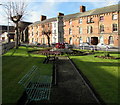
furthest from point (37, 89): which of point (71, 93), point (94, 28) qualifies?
point (94, 28)

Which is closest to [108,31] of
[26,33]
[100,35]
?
[100,35]

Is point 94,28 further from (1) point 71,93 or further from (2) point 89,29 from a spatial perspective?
(1) point 71,93

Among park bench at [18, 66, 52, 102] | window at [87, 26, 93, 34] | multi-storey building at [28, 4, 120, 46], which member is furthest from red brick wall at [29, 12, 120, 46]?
park bench at [18, 66, 52, 102]

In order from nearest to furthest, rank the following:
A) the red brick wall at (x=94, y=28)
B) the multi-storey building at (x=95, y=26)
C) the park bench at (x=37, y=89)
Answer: the park bench at (x=37, y=89) < the multi-storey building at (x=95, y=26) < the red brick wall at (x=94, y=28)

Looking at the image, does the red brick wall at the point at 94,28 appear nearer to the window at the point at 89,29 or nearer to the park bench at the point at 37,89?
the window at the point at 89,29

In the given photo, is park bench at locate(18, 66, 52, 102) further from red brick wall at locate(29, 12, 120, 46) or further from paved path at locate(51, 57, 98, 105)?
red brick wall at locate(29, 12, 120, 46)

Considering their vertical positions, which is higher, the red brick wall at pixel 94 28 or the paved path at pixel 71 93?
the red brick wall at pixel 94 28

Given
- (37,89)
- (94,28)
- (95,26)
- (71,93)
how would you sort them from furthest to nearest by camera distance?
1. (94,28)
2. (95,26)
3. (71,93)
4. (37,89)

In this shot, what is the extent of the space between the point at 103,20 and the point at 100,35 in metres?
4.63

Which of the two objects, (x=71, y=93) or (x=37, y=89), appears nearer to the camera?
(x=37, y=89)

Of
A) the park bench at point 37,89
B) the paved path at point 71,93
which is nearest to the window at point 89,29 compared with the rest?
the paved path at point 71,93

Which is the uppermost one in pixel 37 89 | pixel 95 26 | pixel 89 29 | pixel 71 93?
pixel 95 26

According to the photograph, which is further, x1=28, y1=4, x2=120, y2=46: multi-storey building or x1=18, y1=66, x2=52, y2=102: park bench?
x1=28, y1=4, x2=120, y2=46: multi-storey building

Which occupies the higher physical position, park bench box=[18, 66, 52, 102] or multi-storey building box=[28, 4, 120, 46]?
multi-storey building box=[28, 4, 120, 46]
